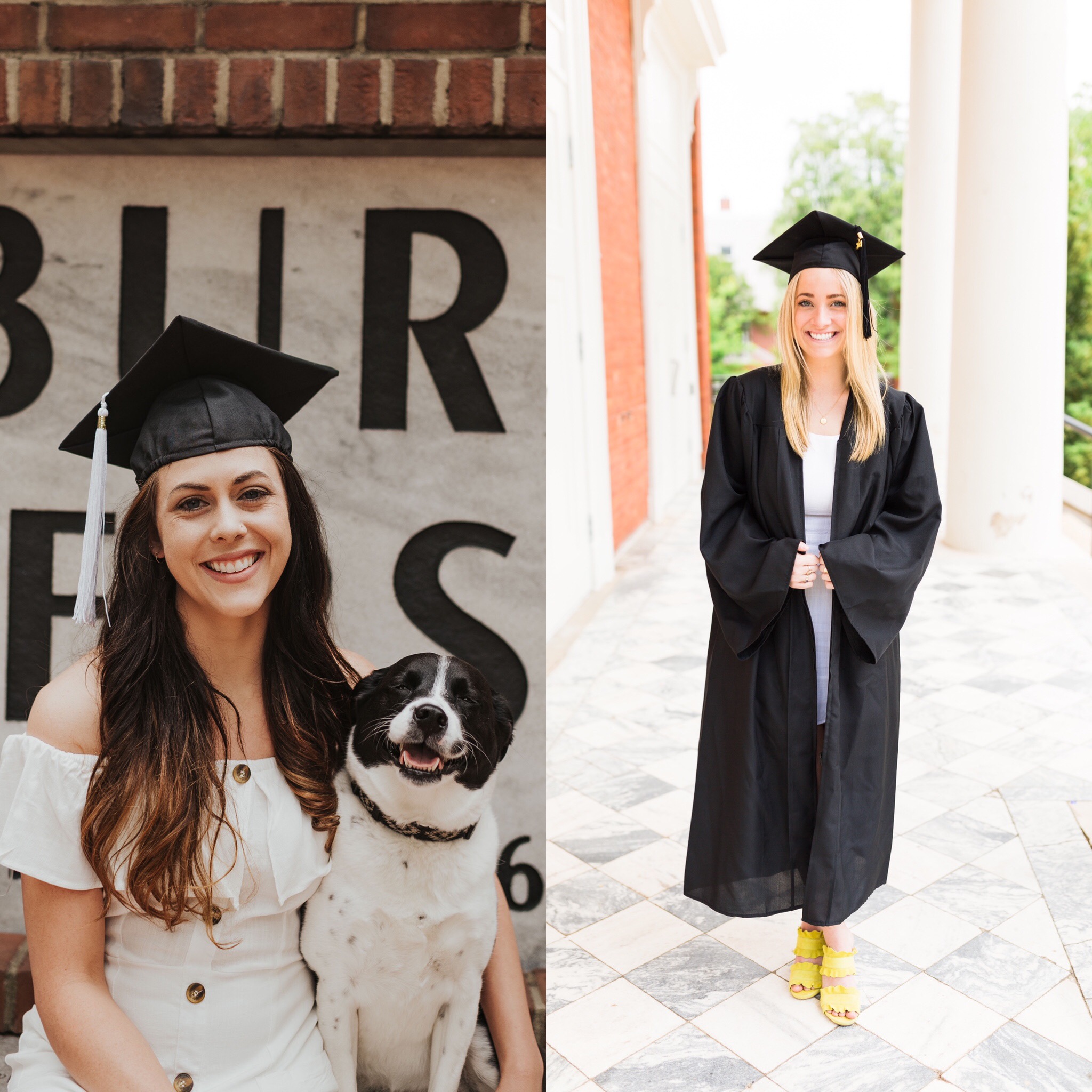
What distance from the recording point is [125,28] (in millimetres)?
1598

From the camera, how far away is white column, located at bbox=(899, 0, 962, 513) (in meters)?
10.4

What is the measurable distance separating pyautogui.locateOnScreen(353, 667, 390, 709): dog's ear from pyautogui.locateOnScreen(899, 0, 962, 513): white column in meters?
9.52

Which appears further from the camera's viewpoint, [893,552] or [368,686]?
[893,552]

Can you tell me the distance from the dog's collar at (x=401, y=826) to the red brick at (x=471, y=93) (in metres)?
0.94

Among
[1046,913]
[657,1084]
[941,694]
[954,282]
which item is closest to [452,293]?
[657,1084]

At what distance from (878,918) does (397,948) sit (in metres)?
1.98

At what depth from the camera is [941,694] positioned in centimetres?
488

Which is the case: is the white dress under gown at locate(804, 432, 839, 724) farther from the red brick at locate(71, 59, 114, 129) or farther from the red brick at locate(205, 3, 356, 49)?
the red brick at locate(71, 59, 114, 129)

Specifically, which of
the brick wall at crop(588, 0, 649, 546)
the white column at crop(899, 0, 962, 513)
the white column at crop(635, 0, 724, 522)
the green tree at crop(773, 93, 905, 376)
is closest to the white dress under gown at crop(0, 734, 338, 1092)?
the brick wall at crop(588, 0, 649, 546)

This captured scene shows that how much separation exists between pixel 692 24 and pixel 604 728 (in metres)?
8.08

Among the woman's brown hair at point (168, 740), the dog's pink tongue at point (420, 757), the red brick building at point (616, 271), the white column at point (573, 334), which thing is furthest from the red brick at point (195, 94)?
the white column at point (573, 334)

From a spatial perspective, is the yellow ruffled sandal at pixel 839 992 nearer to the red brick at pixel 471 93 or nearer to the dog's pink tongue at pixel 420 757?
the dog's pink tongue at pixel 420 757

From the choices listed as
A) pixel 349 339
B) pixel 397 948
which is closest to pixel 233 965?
pixel 397 948

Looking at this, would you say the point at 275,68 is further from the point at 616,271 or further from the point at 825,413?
the point at 616,271
